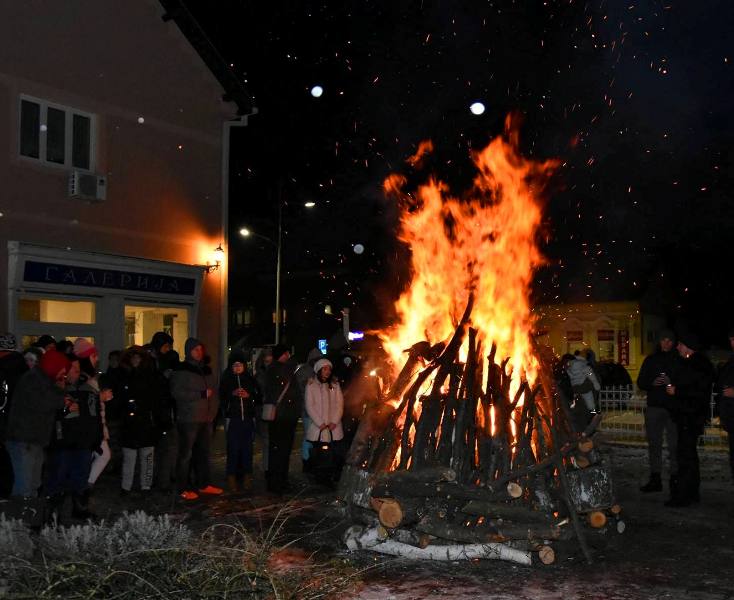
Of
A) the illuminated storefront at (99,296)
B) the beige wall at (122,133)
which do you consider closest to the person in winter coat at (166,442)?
the illuminated storefront at (99,296)

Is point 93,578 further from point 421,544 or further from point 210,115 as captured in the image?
point 210,115

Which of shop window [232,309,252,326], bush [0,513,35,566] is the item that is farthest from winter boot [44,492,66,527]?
shop window [232,309,252,326]

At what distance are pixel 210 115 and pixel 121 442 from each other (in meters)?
9.21

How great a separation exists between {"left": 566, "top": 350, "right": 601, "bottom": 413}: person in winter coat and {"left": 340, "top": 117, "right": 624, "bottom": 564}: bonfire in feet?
18.0

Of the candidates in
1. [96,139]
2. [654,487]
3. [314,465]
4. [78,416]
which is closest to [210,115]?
[96,139]

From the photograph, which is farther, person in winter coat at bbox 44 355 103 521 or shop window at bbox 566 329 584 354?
shop window at bbox 566 329 584 354

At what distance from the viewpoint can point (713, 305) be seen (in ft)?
144

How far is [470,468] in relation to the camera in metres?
7.54

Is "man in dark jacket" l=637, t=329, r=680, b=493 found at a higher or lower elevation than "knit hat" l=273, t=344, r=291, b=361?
lower

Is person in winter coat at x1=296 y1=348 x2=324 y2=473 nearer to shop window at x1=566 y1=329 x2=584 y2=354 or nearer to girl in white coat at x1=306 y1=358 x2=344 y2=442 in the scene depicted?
girl in white coat at x1=306 y1=358 x2=344 y2=442

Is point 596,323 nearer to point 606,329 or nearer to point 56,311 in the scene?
point 606,329

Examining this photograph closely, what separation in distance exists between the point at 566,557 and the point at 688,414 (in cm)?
317

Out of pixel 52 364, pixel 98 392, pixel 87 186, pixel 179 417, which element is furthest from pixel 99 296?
pixel 52 364

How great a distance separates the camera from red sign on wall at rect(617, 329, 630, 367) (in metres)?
43.0
